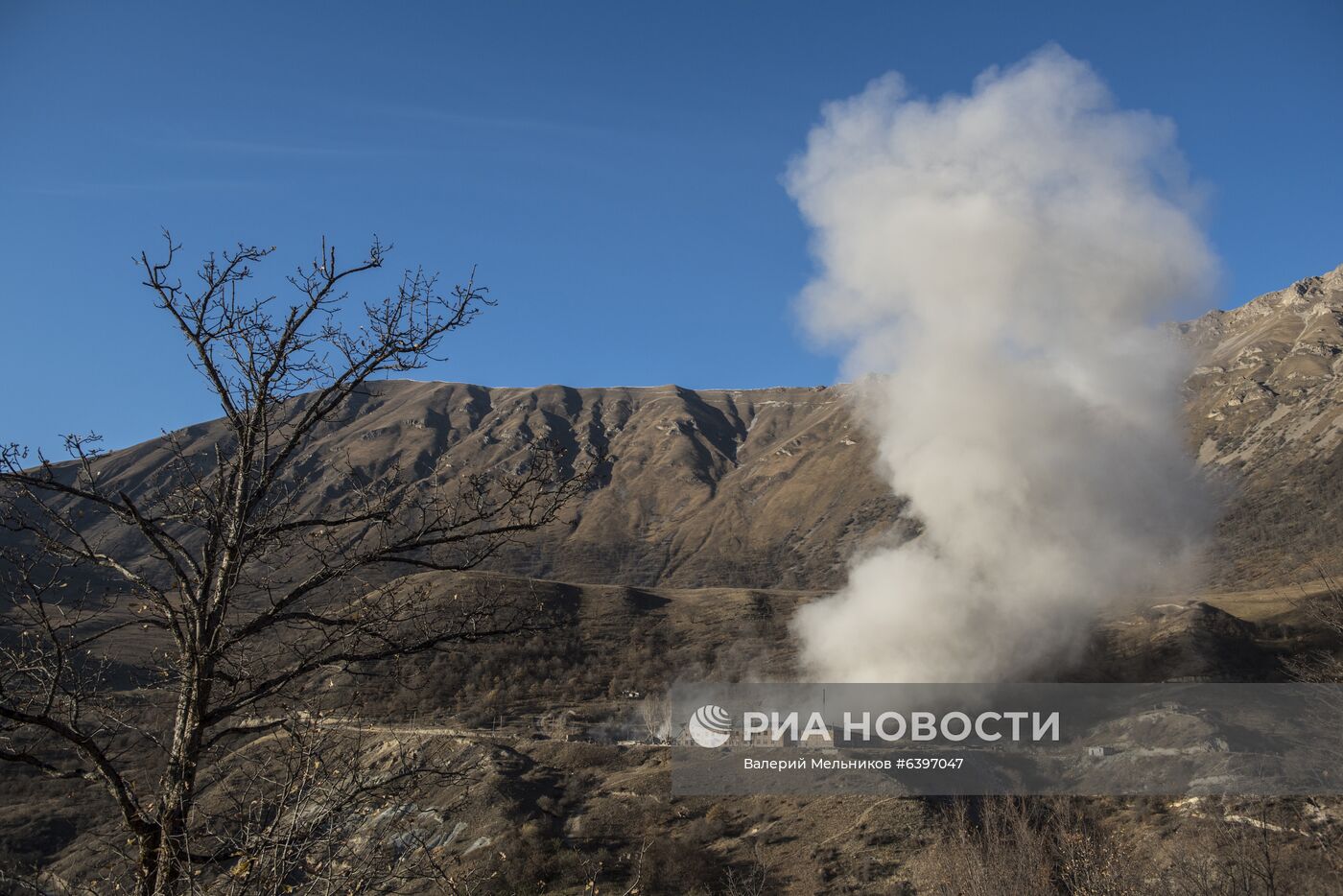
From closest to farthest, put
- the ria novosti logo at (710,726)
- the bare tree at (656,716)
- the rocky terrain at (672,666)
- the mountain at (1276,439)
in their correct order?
1. the rocky terrain at (672,666)
2. the ria novosti logo at (710,726)
3. the bare tree at (656,716)
4. the mountain at (1276,439)

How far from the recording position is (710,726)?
57.3 metres

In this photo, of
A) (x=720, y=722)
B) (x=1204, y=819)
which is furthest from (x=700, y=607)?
(x=1204, y=819)

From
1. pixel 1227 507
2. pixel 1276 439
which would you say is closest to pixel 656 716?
pixel 1227 507

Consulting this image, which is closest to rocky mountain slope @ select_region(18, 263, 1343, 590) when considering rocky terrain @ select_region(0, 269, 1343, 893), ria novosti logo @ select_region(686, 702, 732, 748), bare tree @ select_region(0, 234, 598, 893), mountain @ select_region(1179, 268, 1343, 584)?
mountain @ select_region(1179, 268, 1343, 584)

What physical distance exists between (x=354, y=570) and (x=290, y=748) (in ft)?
4.66

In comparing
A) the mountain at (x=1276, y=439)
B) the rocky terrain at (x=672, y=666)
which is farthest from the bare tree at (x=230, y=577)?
the mountain at (x=1276, y=439)

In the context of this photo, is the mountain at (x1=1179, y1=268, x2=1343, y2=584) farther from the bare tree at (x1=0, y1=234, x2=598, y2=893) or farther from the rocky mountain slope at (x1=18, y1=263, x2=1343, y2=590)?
the bare tree at (x1=0, y1=234, x2=598, y2=893)

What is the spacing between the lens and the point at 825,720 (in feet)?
192

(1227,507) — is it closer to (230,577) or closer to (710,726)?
(710,726)

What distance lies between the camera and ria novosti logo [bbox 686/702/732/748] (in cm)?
5476

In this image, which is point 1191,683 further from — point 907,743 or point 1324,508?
point 1324,508

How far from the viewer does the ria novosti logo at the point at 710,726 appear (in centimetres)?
5476

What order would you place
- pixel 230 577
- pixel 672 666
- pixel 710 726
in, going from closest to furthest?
1. pixel 230 577
2. pixel 710 726
3. pixel 672 666

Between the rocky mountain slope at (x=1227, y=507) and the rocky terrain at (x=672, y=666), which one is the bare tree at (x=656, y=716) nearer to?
the rocky terrain at (x=672, y=666)
